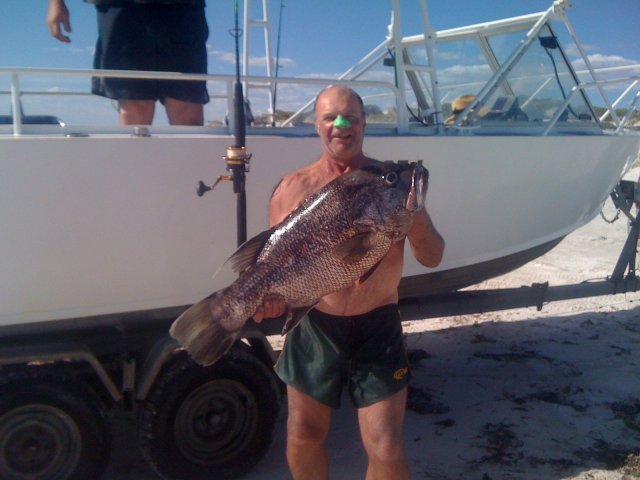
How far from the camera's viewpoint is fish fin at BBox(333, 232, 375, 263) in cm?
220

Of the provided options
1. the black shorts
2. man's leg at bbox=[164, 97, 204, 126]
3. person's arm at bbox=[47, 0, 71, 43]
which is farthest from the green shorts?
person's arm at bbox=[47, 0, 71, 43]

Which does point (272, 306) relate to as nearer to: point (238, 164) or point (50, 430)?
point (238, 164)

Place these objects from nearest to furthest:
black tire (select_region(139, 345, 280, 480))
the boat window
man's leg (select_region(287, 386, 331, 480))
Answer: man's leg (select_region(287, 386, 331, 480)), black tire (select_region(139, 345, 280, 480)), the boat window

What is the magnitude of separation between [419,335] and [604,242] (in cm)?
710

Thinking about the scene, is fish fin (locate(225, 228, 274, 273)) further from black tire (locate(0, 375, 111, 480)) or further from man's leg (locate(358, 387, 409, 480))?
black tire (locate(0, 375, 111, 480))

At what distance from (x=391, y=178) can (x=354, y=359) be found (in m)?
0.96

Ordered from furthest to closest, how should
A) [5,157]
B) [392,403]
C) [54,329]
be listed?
[54,329]
[5,157]
[392,403]

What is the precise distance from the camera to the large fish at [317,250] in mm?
2143

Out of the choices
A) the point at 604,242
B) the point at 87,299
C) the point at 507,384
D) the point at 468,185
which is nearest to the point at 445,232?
the point at 468,185

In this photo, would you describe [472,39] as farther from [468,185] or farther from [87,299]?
[87,299]

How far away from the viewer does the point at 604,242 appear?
37.8 ft

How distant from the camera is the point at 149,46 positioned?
12.8 feet

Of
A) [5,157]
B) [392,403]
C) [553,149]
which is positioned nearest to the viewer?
[392,403]

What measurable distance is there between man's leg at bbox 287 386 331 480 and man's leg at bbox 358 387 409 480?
10.5 inches
